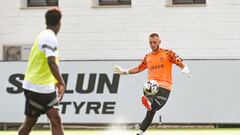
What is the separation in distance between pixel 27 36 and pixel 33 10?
0.86 m

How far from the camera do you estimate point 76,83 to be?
21.9 metres

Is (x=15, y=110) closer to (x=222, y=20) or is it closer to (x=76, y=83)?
(x=76, y=83)

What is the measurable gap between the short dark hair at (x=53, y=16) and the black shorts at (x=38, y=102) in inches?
34.2

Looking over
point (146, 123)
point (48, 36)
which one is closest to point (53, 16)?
point (48, 36)

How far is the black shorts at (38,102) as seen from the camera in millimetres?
10992

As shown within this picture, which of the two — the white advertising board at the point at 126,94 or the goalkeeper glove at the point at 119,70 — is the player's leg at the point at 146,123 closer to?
the goalkeeper glove at the point at 119,70

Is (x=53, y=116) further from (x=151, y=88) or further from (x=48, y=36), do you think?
(x=151, y=88)

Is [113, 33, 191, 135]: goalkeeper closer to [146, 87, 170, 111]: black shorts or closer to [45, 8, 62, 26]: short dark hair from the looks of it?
[146, 87, 170, 111]: black shorts

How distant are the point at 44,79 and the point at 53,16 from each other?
77 centimetres

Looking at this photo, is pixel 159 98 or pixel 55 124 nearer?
pixel 55 124

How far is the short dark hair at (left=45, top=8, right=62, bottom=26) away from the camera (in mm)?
10914

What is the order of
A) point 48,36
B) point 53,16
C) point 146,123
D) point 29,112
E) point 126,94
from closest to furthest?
1. point 48,36
2. point 53,16
3. point 29,112
4. point 146,123
5. point 126,94

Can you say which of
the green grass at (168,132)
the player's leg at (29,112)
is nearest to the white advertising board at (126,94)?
the green grass at (168,132)

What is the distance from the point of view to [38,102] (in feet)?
36.2
